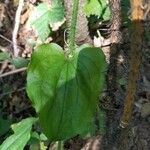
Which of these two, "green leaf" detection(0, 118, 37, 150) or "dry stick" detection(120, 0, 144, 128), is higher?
"dry stick" detection(120, 0, 144, 128)

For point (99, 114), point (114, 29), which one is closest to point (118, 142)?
point (99, 114)

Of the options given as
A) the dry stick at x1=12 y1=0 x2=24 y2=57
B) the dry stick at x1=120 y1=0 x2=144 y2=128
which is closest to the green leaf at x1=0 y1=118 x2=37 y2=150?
the dry stick at x1=120 y1=0 x2=144 y2=128

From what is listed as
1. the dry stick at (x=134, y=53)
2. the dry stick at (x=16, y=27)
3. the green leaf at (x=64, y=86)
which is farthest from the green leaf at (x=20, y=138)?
the dry stick at (x=16, y=27)

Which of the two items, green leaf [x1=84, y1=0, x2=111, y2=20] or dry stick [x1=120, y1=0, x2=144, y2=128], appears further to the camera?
green leaf [x1=84, y1=0, x2=111, y2=20]

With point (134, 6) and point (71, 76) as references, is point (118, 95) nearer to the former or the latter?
point (71, 76)

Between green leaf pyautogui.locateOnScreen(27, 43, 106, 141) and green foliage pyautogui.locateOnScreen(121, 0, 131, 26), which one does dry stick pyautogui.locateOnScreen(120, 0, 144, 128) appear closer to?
green leaf pyautogui.locateOnScreen(27, 43, 106, 141)

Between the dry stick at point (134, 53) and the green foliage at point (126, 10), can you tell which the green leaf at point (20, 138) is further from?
the green foliage at point (126, 10)
